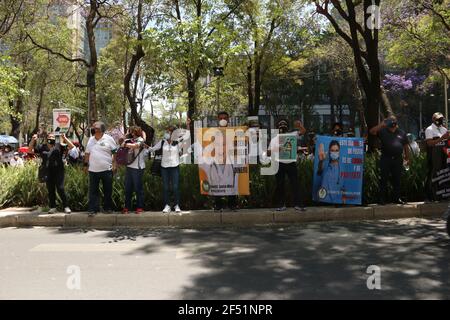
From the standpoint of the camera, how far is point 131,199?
30.6 ft

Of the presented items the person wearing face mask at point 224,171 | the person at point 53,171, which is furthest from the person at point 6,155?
the person wearing face mask at point 224,171

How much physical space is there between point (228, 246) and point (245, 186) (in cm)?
251

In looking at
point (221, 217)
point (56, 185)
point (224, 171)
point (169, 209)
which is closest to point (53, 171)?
point (56, 185)

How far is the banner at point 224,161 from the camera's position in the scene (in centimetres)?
913

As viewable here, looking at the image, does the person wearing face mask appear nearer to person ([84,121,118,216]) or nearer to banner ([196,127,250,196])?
banner ([196,127,250,196])

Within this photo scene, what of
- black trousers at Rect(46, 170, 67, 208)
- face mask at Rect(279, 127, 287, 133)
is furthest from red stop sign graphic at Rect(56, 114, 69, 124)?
face mask at Rect(279, 127, 287, 133)

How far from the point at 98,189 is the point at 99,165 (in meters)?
0.52

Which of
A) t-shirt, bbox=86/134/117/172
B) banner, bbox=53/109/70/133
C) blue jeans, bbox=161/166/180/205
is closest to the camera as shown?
t-shirt, bbox=86/134/117/172

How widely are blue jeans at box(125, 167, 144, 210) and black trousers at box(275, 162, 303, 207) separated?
2703 mm

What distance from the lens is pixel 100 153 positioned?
29.0ft

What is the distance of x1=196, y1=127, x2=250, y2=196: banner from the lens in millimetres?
9133
